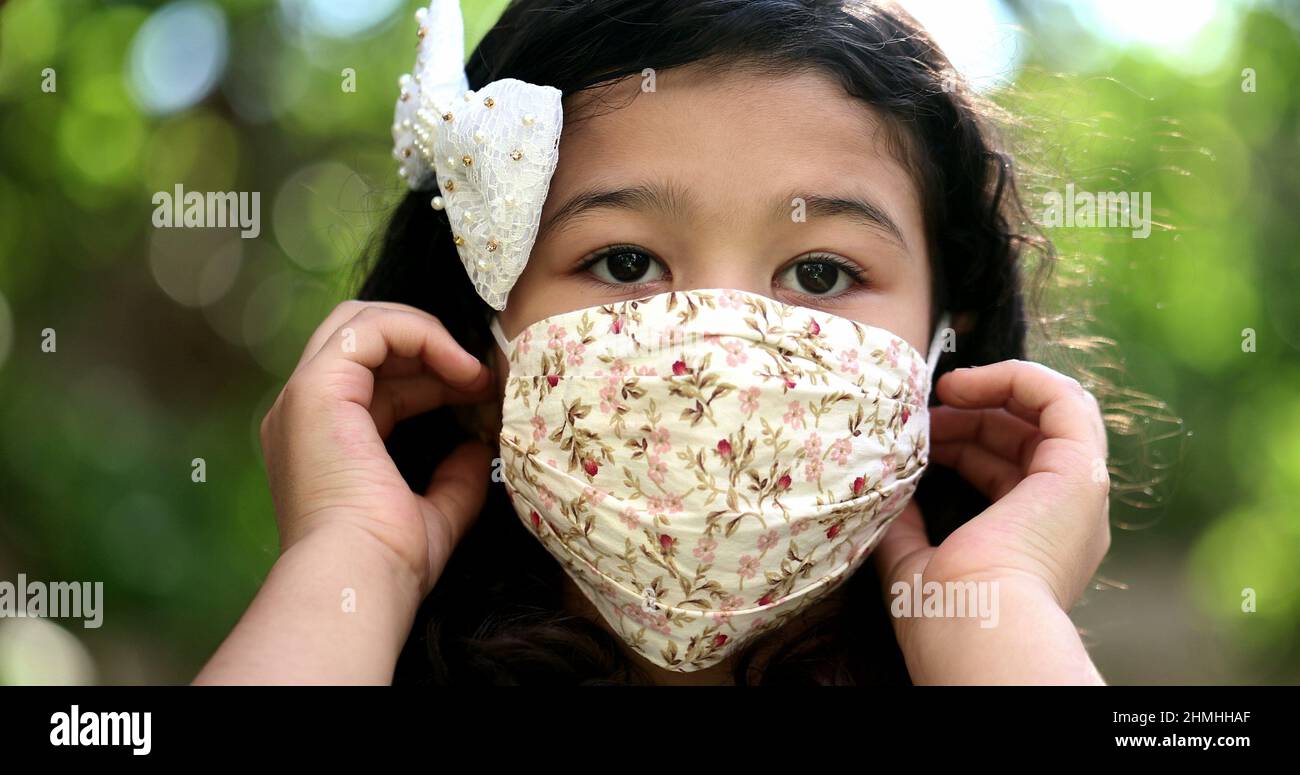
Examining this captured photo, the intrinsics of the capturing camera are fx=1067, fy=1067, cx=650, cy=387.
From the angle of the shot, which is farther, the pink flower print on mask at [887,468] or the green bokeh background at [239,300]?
the green bokeh background at [239,300]

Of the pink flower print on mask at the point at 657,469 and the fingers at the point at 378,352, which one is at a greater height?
the fingers at the point at 378,352

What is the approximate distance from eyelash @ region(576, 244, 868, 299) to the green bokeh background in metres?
3.04

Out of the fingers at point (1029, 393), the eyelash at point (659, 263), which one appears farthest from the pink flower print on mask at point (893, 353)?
the fingers at point (1029, 393)

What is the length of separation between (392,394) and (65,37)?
15.9ft

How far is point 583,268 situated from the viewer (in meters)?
2.25

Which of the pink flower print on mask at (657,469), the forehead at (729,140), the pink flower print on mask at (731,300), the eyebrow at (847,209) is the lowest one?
the pink flower print on mask at (657,469)

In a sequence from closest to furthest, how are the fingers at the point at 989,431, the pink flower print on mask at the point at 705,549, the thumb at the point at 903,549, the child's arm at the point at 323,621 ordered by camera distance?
the child's arm at the point at 323,621 → the pink flower print on mask at the point at 705,549 → the thumb at the point at 903,549 → the fingers at the point at 989,431

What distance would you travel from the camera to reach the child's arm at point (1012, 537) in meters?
1.87

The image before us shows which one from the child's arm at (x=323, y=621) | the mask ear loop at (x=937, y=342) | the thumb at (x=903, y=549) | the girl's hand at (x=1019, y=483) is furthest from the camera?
the mask ear loop at (x=937, y=342)

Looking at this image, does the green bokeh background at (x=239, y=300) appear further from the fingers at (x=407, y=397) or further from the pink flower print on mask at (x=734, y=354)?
the pink flower print on mask at (x=734, y=354)

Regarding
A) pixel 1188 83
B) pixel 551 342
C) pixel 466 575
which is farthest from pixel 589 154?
pixel 1188 83

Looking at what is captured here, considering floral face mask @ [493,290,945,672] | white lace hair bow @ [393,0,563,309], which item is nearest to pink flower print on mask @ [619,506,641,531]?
floral face mask @ [493,290,945,672]

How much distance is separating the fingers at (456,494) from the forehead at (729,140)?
28.1 inches

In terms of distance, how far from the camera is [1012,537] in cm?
211
